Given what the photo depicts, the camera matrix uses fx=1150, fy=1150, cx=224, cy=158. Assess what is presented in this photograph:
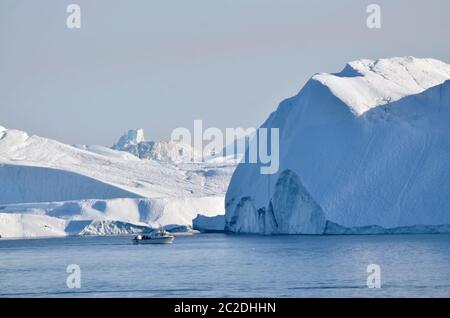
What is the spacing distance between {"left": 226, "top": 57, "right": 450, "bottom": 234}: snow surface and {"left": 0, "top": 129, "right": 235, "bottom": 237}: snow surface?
30.6m

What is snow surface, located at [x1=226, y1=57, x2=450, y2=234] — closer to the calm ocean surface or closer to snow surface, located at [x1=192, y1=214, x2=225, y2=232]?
the calm ocean surface

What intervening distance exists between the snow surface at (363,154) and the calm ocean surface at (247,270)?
2.31 metres

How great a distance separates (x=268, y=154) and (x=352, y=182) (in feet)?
44.7

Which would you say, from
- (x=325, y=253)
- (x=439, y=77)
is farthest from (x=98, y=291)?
(x=439, y=77)

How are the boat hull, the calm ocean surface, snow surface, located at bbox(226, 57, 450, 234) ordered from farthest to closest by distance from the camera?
the boat hull < snow surface, located at bbox(226, 57, 450, 234) < the calm ocean surface

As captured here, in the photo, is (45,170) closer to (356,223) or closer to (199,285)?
(356,223)

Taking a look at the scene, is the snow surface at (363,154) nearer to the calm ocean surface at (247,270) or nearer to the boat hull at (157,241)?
the calm ocean surface at (247,270)

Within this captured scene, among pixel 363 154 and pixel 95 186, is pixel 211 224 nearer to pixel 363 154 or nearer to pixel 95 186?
pixel 95 186

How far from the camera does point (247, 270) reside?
50750 mm

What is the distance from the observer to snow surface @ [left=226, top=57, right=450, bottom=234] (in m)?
72.7

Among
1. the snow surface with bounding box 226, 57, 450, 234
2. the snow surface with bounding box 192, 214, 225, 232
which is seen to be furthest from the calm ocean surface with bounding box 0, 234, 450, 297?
the snow surface with bounding box 192, 214, 225, 232

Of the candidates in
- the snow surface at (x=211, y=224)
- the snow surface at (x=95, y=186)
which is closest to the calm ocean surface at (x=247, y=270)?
the snow surface at (x=211, y=224)

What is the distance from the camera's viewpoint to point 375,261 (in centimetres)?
5281

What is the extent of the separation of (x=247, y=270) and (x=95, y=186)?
82301 mm
